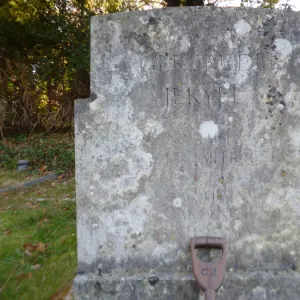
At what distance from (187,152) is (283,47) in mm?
889

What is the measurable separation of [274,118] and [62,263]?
222 centimetres

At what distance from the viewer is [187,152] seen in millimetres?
2014

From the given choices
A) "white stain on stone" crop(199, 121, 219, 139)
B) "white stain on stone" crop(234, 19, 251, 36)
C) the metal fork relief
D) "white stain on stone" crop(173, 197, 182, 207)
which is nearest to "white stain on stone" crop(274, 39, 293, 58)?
"white stain on stone" crop(234, 19, 251, 36)

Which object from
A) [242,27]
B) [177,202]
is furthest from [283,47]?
[177,202]

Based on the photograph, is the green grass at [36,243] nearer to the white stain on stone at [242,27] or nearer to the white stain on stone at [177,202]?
the white stain on stone at [177,202]

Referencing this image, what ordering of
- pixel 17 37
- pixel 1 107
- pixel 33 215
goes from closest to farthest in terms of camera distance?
pixel 33 215 < pixel 1 107 < pixel 17 37

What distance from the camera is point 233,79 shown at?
1962mm

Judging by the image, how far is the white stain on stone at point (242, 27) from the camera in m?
1.92

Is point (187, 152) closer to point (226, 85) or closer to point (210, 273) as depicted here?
Answer: point (226, 85)

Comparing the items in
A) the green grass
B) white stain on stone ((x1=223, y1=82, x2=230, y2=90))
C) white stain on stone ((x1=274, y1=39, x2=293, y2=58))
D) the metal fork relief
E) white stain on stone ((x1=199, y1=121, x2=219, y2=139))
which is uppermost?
white stain on stone ((x1=274, y1=39, x2=293, y2=58))

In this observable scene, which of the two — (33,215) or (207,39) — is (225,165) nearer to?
(207,39)

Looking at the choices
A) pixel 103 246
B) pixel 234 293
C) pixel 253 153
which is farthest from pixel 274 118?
pixel 103 246

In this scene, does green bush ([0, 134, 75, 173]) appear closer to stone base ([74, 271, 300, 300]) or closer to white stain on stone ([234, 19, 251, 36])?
stone base ([74, 271, 300, 300])

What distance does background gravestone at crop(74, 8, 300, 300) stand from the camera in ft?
6.34
